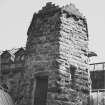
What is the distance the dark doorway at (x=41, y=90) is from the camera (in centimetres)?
802

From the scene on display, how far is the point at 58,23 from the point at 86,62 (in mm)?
1786

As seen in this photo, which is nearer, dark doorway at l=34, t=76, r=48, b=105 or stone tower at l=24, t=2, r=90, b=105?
stone tower at l=24, t=2, r=90, b=105

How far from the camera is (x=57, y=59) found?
26.0ft

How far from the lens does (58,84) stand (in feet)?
24.8

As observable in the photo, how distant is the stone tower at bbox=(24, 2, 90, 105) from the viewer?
25.2 ft

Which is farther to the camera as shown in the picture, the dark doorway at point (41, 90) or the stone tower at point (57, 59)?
the dark doorway at point (41, 90)

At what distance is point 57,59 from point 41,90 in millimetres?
1282

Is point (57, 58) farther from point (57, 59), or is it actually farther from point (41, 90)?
point (41, 90)

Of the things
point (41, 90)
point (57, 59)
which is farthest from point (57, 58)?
point (41, 90)

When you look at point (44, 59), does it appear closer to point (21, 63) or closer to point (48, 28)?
point (48, 28)

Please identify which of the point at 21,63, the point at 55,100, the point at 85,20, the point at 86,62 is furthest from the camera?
the point at 21,63

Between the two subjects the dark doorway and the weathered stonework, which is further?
the dark doorway

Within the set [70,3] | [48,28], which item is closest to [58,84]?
[48,28]

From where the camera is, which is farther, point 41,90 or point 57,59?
point 41,90
